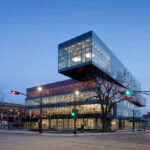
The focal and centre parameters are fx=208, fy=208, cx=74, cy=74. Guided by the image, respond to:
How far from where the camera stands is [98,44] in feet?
186

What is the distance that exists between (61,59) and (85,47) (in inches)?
356

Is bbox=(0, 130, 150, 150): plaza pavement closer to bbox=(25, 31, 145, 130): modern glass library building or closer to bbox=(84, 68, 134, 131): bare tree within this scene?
bbox=(84, 68, 134, 131): bare tree

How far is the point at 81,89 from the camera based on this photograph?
65.9 metres

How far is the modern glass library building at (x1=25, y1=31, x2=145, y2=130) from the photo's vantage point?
54812 millimetres

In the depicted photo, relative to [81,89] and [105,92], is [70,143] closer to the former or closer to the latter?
[105,92]

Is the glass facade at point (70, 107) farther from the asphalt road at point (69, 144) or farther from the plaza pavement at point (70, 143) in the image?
the asphalt road at point (69, 144)

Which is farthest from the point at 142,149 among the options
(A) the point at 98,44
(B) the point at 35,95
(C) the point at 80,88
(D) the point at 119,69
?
(B) the point at 35,95

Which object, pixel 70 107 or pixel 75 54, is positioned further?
pixel 70 107

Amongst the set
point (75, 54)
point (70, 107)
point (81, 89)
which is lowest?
point (70, 107)

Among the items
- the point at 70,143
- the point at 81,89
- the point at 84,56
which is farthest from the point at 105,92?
the point at 70,143

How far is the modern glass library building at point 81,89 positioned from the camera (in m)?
54.8

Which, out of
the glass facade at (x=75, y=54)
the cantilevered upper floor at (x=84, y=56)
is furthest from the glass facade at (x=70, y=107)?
the glass facade at (x=75, y=54)

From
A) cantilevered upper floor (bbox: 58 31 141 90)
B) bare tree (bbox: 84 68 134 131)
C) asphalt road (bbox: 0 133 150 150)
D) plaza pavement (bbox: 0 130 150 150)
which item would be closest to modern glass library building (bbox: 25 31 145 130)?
cantilevered upper floor (bbox: 58 31 141 90)

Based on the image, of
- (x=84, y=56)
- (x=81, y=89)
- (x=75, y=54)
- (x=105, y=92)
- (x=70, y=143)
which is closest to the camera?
(x=70, y=143)
